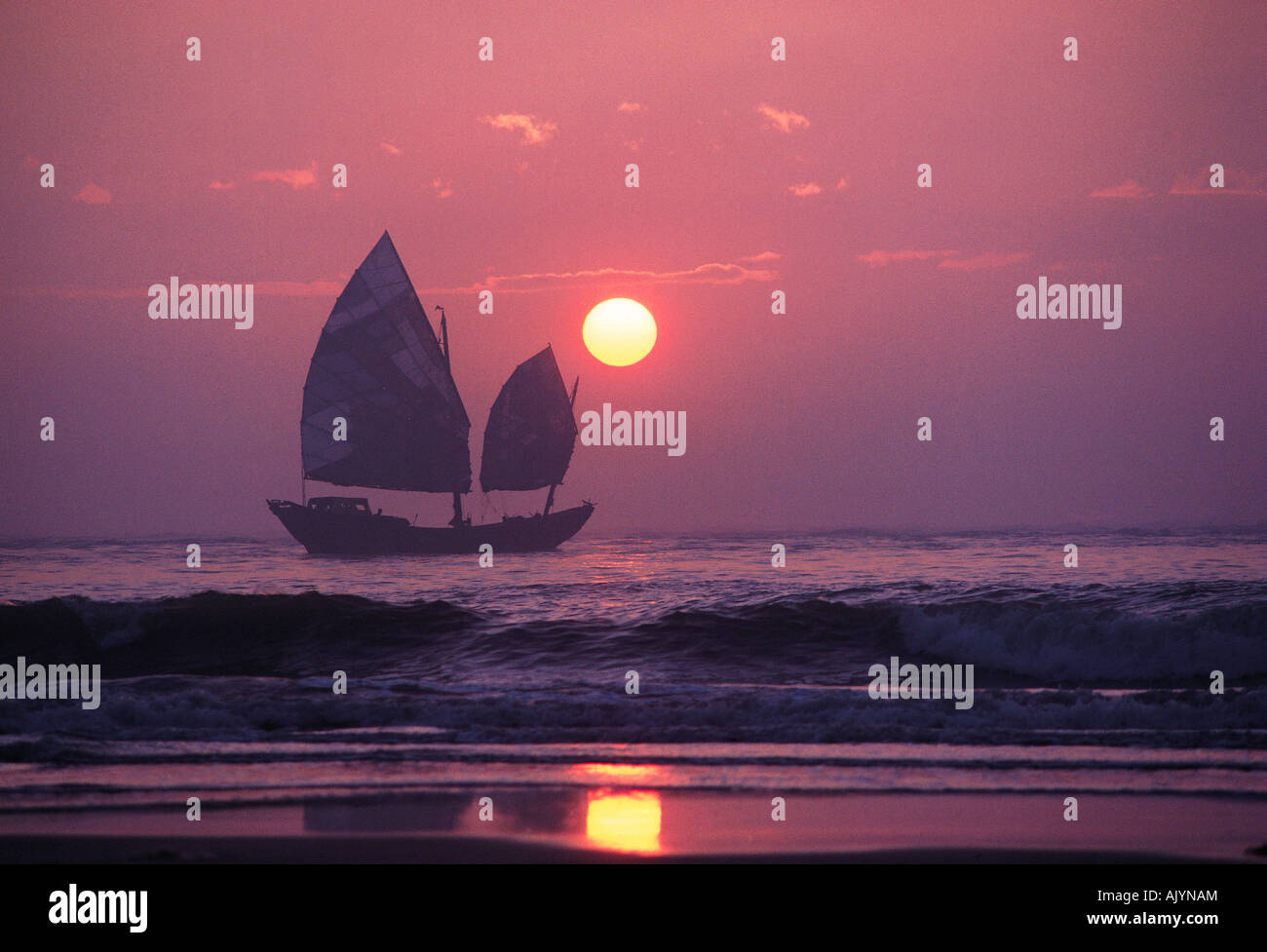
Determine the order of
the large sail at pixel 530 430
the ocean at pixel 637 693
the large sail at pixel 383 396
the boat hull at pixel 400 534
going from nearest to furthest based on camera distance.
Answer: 1. the ocean at pixel 637 693
2. the large sail at pixel 383 396
3. the large sail at pixel 530 430
4. the boat hull at pixel 400 534

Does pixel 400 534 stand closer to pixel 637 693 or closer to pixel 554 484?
Answer: pixel 554 484

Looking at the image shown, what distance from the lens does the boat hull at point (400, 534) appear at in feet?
251

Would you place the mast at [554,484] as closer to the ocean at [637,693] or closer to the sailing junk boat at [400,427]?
the sailing junk boat at [400,427]

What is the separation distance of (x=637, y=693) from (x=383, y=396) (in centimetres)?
5552

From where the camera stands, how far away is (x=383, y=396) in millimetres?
69312

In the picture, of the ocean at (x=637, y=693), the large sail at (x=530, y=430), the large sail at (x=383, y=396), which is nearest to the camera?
the ocean at (x=637, y=693)

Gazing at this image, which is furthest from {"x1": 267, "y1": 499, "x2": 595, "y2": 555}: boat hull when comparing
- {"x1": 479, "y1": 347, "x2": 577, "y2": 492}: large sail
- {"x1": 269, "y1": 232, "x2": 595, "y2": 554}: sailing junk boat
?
{"x1": 479, "y1": 347, "x2": 577, "y2": 492}: large sail

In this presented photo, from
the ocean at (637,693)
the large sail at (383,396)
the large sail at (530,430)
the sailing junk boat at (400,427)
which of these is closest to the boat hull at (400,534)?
the sailing junk boat at (400,427)

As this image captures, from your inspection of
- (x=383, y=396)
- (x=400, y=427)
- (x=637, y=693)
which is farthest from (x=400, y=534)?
(x=637, y=693)

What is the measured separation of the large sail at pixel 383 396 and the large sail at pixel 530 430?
2113mm

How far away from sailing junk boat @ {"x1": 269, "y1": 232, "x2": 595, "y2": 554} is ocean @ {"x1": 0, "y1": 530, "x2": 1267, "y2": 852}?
31.0m

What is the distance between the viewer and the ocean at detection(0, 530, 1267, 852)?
34.7ft

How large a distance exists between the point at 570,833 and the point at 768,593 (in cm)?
1902
